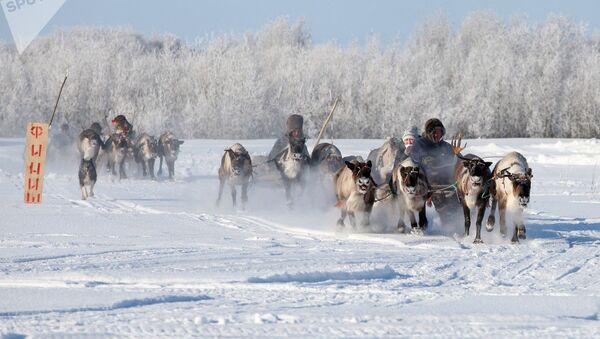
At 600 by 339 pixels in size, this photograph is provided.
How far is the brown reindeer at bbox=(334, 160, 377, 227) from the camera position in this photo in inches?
536

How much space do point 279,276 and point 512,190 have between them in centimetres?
443

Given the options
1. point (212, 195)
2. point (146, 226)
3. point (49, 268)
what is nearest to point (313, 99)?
point (212, 195)

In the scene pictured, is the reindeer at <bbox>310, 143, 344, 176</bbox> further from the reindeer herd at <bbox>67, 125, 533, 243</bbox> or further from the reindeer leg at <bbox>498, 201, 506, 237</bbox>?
the reindeer leg at <bbox>498, 201, 506, 237</bbox>

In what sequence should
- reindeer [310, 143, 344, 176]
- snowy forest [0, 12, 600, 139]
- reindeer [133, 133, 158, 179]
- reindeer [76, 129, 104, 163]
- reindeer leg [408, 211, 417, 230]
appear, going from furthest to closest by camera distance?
snowy forest [0, 12, 600, 139] < reindeer [133, 133, 158, 179] < reindeer [76, 129, 104, 163] < reindeer [310, 143, 344, 176] < reindeer leg [408, 211, 417, 230]

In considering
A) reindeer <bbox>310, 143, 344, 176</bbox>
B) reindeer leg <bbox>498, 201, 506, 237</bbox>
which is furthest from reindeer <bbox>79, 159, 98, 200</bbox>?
reindeer leg <bbox>498, 201, 506, 237</bbox>

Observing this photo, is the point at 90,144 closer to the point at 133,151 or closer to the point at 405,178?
the point at 133,151

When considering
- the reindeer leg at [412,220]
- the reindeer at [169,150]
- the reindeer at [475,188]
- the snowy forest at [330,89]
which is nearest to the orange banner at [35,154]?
the reindeer leg at [412,220]

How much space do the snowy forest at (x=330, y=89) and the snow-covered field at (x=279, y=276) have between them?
37.9 metres

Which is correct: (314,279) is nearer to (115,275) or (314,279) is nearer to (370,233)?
(115,275)

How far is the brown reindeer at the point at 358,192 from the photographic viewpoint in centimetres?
1362

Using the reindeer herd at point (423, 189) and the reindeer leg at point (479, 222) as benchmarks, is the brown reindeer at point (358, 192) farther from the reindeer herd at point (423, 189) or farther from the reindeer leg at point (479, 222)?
the reindeer leg at point (479, 222)

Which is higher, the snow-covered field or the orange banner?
the orange banner

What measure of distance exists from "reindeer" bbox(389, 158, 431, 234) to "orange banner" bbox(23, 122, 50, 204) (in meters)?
5.47

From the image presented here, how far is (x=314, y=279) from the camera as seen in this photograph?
9.46 meters
